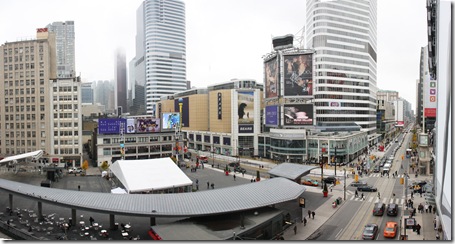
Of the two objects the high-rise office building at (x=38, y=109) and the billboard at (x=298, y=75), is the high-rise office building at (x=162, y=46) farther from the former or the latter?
the billboard at (x=298, y=75)

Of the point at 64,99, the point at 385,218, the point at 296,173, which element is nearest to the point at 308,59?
the point at 296,173

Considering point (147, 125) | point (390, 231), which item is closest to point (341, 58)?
point (147, 125)

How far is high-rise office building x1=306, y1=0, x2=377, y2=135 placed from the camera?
88.7 metres

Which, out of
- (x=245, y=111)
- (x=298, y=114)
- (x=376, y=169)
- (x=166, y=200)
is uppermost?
(x=245, y=111)

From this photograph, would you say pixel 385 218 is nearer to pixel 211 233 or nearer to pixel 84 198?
pixel 211 233

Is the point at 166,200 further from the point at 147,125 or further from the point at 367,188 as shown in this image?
the point at 147,125

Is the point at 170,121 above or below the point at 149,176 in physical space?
above

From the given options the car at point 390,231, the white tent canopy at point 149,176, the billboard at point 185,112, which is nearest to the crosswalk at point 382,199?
the car at point 390,231

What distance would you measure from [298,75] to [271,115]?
10.5 m

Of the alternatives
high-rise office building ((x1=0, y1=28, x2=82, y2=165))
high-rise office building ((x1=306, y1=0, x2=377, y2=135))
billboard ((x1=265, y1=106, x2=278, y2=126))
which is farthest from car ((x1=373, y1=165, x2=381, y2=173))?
high-rise office building ((x1=0, y1=28, x2=82, y2=165))

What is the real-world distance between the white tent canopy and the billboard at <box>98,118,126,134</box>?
87.2 feet

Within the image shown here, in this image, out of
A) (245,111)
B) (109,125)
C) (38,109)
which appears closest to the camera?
(38,109)

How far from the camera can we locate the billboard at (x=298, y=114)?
71375 mm

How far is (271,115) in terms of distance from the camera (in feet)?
251
